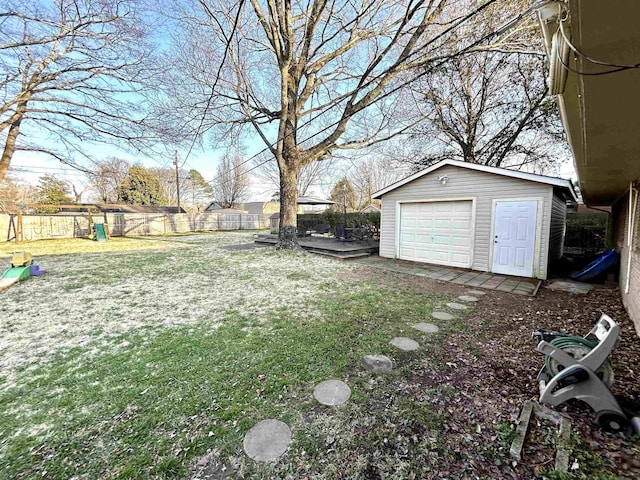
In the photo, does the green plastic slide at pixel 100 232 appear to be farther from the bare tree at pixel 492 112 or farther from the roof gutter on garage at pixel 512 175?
the bare tree at pixel 492 112

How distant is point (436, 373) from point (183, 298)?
399cm

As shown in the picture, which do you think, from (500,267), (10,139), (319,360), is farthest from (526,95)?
(10,139)

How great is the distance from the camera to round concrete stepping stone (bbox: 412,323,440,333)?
3.25 metres

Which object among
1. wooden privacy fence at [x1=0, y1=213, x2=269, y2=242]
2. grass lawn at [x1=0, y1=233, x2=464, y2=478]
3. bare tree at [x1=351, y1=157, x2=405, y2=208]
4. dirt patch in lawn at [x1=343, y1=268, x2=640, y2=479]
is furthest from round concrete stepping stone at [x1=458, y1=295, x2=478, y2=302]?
bare tree at [x1=351, y1=157, x2=405, y2=208]

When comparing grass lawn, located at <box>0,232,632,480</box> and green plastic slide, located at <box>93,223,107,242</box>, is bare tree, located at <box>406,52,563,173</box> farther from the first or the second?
green plastic slide, located at <box>93,223,107,242</box>

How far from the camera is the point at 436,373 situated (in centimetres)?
236

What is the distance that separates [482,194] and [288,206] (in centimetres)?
573

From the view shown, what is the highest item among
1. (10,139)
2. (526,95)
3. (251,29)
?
(251,29)

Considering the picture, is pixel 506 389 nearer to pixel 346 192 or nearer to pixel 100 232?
pixel 100 232

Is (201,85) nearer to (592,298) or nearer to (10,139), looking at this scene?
(10,139)

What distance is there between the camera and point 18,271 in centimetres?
536

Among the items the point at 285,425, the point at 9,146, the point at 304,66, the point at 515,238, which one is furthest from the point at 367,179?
the point at 285,425

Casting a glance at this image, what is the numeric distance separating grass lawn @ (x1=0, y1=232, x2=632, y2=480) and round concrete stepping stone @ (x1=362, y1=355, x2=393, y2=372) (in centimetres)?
8

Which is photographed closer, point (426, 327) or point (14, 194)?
point (426, 327)
